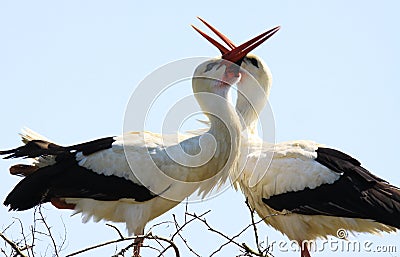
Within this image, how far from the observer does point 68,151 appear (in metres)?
6.65

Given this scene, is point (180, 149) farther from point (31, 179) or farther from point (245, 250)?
point (245, 250)

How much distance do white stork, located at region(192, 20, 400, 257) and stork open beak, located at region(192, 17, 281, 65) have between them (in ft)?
2.41

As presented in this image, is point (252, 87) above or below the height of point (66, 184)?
above

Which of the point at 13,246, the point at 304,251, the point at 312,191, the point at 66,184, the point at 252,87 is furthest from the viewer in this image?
the point at 252,87

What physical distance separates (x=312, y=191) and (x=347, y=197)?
29cm

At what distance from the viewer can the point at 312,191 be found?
6852mm

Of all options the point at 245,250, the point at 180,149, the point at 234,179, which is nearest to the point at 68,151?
the point at 180,149

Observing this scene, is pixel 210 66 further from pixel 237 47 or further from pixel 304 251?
pixel 304 251

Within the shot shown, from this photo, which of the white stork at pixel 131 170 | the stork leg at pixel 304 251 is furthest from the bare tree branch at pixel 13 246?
the stork leg at pixel 304 251

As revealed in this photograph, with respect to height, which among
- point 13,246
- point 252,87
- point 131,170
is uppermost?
point 252,87

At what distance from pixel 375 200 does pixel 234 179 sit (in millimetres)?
1124

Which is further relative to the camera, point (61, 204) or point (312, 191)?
point (312, 191)

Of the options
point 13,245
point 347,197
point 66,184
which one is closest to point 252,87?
point 347,197

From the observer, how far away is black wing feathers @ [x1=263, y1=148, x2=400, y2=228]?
6.62m
